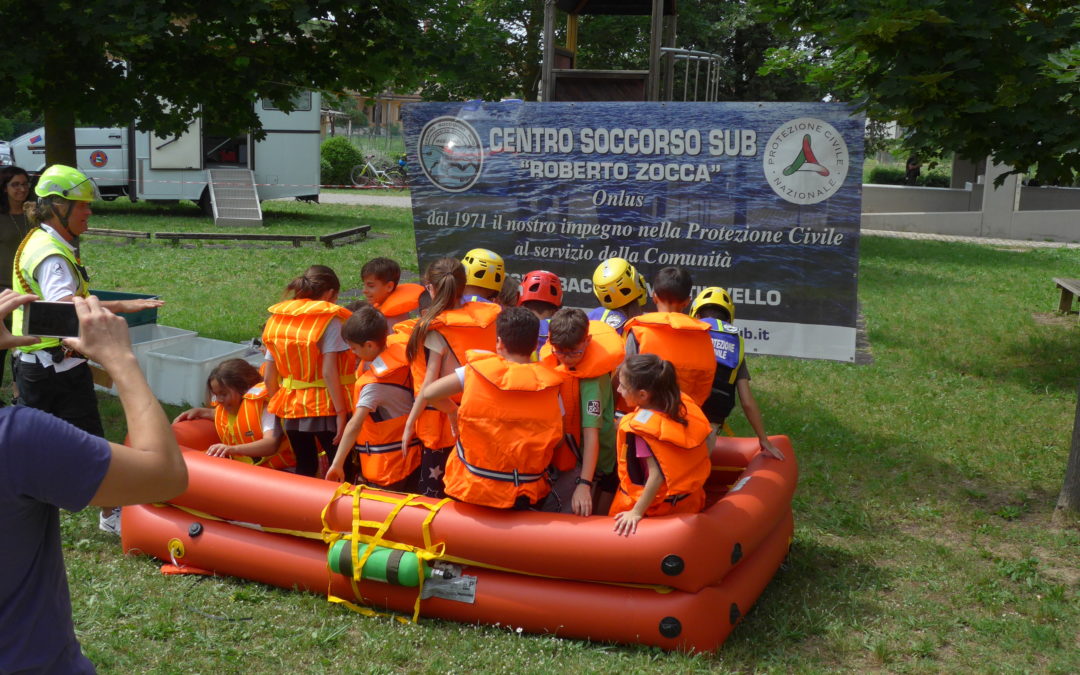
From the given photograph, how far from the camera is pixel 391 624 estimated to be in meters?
4.47

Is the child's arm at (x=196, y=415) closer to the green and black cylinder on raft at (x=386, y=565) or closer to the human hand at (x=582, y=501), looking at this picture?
the green and black cylinder on raft at (x=386, y=565)

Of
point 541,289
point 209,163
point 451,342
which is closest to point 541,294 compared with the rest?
point 541,289

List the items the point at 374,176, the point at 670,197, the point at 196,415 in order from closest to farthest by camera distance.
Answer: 1. the point at 196,415
2. the point at 670,197
3. the point at 374,176

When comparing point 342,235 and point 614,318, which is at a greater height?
point 614,318

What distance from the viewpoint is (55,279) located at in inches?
186

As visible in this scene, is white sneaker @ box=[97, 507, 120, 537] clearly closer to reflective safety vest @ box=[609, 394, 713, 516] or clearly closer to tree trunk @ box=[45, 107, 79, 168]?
reflective safety vest @ box=[609, 394, 713, 516]

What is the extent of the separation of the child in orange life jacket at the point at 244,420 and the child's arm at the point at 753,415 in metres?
2.48

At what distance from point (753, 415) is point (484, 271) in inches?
65.6

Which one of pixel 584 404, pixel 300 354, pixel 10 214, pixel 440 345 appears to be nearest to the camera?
pixel 584 404

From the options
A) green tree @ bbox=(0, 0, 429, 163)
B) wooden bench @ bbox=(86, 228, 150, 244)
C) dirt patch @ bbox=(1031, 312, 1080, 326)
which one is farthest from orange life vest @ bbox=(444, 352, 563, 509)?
wooden bench @ bbox=(86, 228, 150, 244)

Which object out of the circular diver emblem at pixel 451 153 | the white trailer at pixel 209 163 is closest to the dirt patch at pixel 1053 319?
the circular diver emblem at pixel 451 153

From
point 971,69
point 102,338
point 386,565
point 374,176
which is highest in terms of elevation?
point 971,69

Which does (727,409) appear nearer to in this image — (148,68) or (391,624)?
(391,624)

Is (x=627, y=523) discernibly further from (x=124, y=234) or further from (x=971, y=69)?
(x=124, y=234)
